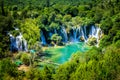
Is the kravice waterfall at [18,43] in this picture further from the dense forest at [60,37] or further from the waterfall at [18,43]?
the dense forest at [60,37]

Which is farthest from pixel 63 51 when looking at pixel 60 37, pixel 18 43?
pixel 18 43

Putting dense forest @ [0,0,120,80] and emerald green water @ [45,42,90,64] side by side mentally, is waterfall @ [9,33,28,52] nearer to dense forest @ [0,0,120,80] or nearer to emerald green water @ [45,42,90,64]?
dense forest @ [0,0,120,80]

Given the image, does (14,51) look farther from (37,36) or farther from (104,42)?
(104,42)

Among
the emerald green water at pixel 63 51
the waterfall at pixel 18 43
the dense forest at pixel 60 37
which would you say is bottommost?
the emerald green water at pixel 63 51

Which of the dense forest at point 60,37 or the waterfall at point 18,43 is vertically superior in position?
the dense forest at point 60,37

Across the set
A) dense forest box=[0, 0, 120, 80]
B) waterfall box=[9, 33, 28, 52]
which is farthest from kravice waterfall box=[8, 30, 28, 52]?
dense forest box=[0, 0, 120, 80]

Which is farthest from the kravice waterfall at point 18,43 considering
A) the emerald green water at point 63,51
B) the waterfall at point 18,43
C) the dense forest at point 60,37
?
the emerald green water at point 63,51

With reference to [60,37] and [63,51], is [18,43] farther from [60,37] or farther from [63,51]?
[60,37]
